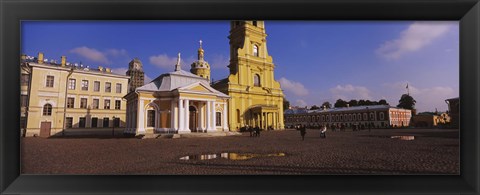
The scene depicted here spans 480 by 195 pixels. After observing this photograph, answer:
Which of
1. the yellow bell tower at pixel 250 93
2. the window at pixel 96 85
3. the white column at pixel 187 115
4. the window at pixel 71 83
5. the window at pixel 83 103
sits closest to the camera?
the window at pixel 71 83

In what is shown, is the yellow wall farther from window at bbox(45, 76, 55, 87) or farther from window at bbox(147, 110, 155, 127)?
window at bbox(147, 110, 155, 127)

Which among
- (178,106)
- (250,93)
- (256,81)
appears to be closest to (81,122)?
(178,106)

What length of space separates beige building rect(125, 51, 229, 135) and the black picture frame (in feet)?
24.5

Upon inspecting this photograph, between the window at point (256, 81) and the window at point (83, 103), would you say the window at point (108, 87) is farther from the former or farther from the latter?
the window at point (256, 81)

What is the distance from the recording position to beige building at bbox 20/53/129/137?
5.42 m

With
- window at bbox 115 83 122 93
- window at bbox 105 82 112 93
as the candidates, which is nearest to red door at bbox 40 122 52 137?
window at bbox 105 82 112 93

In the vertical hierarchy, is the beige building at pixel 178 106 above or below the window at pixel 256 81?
below

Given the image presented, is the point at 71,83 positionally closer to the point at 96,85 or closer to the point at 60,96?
the point at 60,96

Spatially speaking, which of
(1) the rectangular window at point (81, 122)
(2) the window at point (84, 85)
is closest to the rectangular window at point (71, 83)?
(2) the window at point (84, 85)

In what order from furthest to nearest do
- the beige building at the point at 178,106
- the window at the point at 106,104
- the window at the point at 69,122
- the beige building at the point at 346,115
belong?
the beige building at the point at 178,106 → the window at the point at 106,104 → the beige building at the point at 346,115 → the window at the point at 69,122

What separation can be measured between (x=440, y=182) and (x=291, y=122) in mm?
7976
